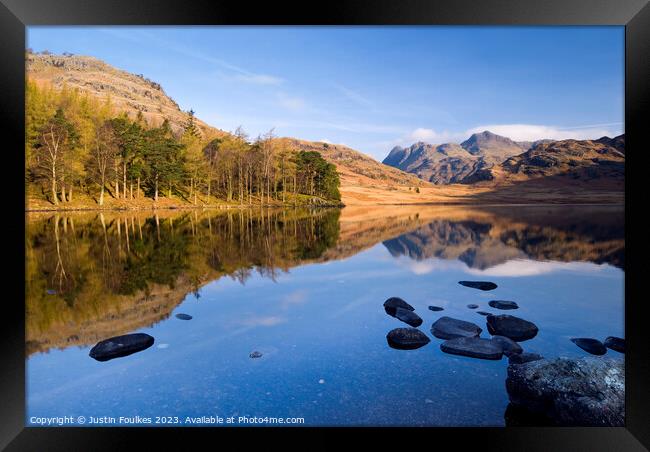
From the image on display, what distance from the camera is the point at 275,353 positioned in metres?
8.05

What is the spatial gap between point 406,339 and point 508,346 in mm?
2231

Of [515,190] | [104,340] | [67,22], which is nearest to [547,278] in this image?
[104,340]

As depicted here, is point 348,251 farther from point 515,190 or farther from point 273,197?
point 515,190

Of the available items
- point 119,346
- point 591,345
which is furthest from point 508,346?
point 119,346

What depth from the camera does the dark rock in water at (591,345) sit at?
8507 millimetres

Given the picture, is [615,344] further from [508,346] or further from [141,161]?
[141,161]

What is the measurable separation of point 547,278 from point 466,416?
43.2 feet

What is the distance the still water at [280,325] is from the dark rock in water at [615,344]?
36 cm

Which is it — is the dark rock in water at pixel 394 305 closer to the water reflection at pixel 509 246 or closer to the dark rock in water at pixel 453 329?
the dark rock in water at pixel 453 329

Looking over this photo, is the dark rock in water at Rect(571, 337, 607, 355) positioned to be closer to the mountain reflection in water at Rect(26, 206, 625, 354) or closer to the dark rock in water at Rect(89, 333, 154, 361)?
the mountain reflection in water at Rect(26, 206, 625, 354)

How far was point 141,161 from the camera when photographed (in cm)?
6397

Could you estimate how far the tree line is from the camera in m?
51.1

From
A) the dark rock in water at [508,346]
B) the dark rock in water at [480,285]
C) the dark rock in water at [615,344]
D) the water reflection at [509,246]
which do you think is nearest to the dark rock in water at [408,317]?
the dark rock in water at [508,346]

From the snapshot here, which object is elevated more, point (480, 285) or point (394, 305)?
point (480, 285)
